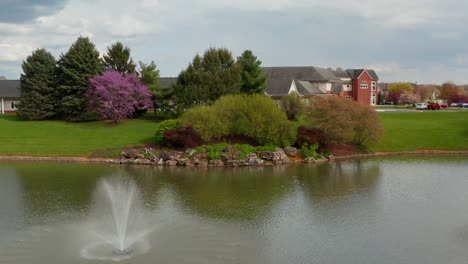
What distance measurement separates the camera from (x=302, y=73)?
86.6 m

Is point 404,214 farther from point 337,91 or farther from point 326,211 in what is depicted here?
point 337,91

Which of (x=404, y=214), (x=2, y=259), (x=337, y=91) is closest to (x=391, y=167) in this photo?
(x=404, y=214)

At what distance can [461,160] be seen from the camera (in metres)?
42.4

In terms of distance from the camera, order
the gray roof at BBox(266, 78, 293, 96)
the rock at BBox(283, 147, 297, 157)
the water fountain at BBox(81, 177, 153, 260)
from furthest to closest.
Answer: the gray roof at BBox(266, 78, 293, 96), the rock at BBox(283, 147, 297, 157), the water fountain at BBox(81, 177, 153, 260)

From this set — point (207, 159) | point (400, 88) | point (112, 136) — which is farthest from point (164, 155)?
point (400, 88)

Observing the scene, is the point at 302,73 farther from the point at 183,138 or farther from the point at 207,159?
the point at 207,159

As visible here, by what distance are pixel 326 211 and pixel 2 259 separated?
15.1 meters

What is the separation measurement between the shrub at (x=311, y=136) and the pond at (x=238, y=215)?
5.91m

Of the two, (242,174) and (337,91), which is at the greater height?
(337,91)

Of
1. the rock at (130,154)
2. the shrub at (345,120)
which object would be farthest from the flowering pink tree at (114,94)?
the shrub at (345,120)

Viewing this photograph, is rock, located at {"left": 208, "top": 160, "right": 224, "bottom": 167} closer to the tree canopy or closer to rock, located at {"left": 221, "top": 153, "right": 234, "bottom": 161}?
rock, located at {"left": 221, "top": 153, "right": 234, "bottom": 161}

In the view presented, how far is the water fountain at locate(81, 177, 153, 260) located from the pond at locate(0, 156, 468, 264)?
0.21ft

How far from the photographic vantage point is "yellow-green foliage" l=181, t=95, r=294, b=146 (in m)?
44.1

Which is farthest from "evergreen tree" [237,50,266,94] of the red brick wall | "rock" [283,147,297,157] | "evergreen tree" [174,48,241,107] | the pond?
the red brick wall
